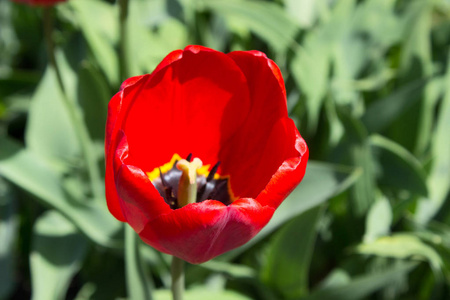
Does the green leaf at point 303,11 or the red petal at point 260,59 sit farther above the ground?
the red petal at point 260,59

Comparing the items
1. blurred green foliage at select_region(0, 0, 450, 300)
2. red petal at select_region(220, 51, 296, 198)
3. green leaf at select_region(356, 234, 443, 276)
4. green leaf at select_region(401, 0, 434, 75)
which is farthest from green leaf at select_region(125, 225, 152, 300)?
green leaf at select_region(401, 0, 434, 75)

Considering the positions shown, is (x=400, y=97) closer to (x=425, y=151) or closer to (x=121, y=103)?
(x=425, y=151)

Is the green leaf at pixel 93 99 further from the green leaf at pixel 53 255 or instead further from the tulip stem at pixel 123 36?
the green leaf at pixel 53 255

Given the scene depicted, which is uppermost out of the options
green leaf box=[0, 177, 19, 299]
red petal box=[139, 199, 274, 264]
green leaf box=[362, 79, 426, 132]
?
red petal box=[139, 199, 274, 264]

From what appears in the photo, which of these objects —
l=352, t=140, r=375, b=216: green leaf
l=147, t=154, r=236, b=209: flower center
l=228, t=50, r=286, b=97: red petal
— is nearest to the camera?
l=228, t=50, r=286, b=97: red petal

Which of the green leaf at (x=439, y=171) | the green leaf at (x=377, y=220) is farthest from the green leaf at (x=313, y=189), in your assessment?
the green leaf at (x=439, y=171)

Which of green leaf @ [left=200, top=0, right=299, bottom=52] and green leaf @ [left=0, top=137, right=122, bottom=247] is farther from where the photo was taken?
green leaf @ [left=200, top=0, right=299, bottom=52]

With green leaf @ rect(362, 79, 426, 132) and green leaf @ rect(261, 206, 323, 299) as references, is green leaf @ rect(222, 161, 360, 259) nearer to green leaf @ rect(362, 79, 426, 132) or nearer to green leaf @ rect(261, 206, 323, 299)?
green leaf @ rect(261, 206, 323, 299)
